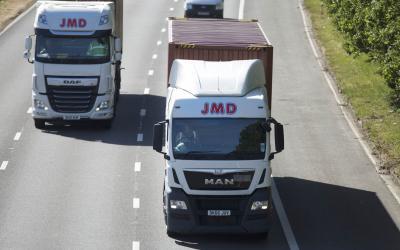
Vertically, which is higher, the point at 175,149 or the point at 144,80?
the point at 175,149

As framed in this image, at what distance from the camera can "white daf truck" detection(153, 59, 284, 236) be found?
79.3 feet

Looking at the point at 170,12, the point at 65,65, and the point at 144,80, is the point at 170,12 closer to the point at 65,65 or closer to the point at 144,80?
the point at 144,80

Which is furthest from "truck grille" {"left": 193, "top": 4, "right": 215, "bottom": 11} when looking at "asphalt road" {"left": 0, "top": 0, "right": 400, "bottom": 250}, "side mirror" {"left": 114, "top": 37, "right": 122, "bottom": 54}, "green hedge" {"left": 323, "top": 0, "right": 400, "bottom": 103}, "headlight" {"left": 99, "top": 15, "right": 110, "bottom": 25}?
"headlight" {"left": 99, "top": 15, "right": 110, "bottom": 25}

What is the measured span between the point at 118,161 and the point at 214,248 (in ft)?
28.0

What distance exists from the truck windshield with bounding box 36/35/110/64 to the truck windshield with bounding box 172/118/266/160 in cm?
1147

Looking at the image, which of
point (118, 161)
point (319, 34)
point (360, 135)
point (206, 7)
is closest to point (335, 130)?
point (360, 135)

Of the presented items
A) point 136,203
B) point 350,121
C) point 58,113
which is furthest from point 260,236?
point 350,121

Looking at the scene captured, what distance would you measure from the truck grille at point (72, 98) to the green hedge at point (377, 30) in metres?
9.72

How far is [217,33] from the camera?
29312 mm

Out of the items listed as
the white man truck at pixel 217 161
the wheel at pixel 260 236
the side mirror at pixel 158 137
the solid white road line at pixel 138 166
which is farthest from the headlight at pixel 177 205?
the solid white road line at pixel 138 166

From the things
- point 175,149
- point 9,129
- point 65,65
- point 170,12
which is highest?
point 175,149

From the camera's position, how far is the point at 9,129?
1436 inches

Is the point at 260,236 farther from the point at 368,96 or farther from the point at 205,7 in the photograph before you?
the point at 205,7

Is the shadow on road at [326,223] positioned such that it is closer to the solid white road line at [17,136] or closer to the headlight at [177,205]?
the headlight at [177,205]
